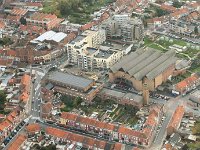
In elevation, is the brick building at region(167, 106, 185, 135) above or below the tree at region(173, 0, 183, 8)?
below

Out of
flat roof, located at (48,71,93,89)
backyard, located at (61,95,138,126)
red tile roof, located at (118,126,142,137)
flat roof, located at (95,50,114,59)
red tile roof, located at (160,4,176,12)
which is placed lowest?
backyard, located at (61,95,138,126)

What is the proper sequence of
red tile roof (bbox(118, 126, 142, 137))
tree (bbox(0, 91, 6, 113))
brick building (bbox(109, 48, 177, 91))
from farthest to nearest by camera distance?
1. brick building (bbox(109, 48, 177, 91))
2. tree (bbox(0, 91, 6, 113))
3. red tile roof (bbox(118, 126, 142, 137))

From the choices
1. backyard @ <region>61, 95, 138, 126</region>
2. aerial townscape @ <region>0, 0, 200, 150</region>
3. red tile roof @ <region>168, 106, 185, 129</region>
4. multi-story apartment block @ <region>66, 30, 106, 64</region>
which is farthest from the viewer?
multi-story apartment block @ <region>66, 30, 106, 64</region>

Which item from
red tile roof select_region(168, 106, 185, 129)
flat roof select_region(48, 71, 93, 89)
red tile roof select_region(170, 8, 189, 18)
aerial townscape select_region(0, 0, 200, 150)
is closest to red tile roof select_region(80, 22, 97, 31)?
aerial townscape select_region(0, 0, 200, 150)

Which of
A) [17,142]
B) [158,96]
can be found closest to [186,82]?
[158,96]

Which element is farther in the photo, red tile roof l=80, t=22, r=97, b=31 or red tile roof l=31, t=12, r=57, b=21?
red tile roof l=31, t=12, r=57, b=21

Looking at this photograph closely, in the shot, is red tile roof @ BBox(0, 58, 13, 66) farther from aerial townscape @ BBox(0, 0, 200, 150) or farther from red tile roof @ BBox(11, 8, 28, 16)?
red tile roof @ BBox(11, 8, 28, 16)

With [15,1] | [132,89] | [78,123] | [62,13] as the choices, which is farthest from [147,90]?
[15,1]
